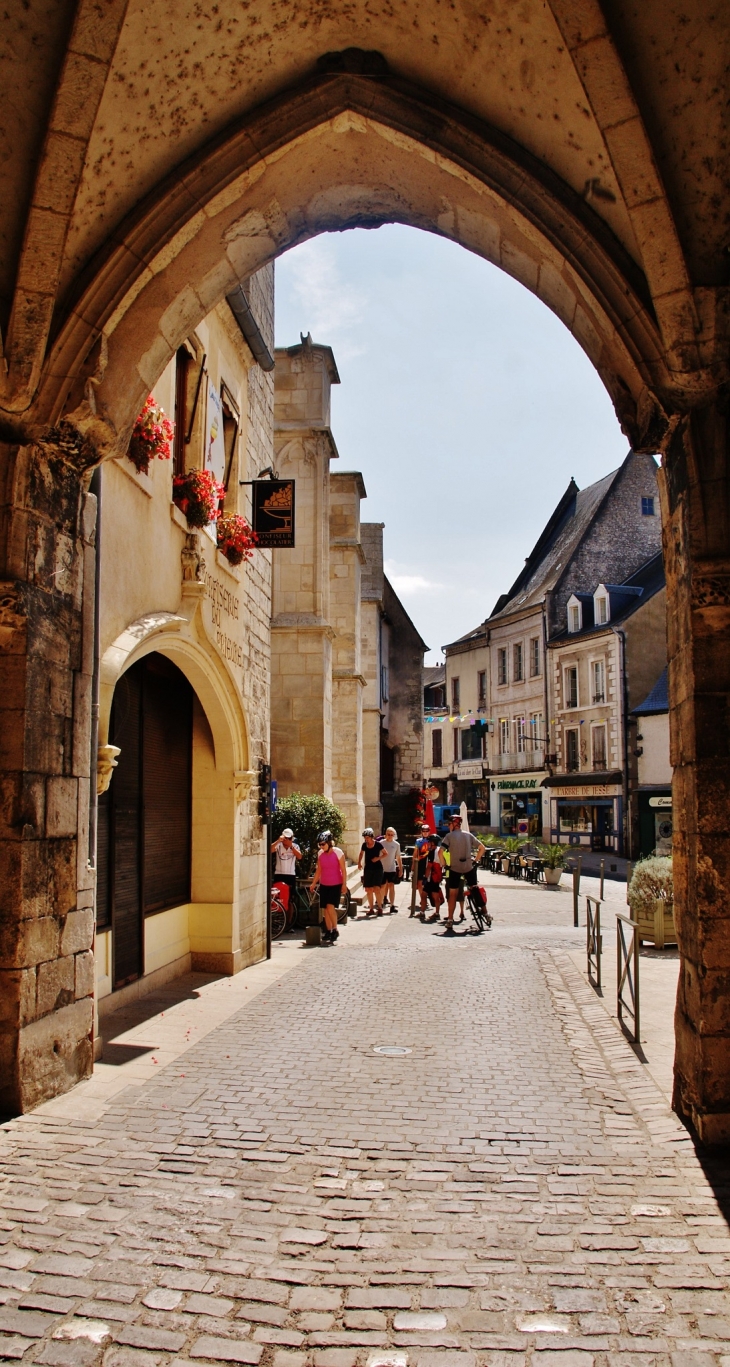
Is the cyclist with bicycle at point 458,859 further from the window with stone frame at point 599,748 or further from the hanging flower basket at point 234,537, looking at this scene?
the window with stone frame at point 599,748

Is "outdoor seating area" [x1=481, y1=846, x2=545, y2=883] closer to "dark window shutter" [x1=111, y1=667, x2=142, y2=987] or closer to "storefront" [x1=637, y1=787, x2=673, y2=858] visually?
"storefront" [x1=637, y1=787, x2=673, y2=858]

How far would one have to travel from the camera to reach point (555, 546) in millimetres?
41438

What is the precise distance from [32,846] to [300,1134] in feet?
6.11

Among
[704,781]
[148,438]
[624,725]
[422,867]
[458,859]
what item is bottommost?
[422,867]

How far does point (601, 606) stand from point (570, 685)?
3.23 metres

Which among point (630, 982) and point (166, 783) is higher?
point (166, 783)

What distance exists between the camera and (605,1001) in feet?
26.9

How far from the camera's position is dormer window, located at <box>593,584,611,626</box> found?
34.4 meters

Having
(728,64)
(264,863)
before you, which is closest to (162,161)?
(728,64)

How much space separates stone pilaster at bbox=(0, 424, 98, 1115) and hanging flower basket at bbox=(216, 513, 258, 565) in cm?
412

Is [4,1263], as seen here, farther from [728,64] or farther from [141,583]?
[728,64]

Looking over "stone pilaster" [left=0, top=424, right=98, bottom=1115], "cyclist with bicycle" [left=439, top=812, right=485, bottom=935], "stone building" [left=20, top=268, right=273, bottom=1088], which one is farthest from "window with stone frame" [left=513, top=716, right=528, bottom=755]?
"stone pilaster" [left=0, top=424, right=98, bottom=1115]

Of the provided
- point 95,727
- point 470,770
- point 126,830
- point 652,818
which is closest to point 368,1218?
point 95,727

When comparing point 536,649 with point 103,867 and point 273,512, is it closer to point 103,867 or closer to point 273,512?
point 273,512
